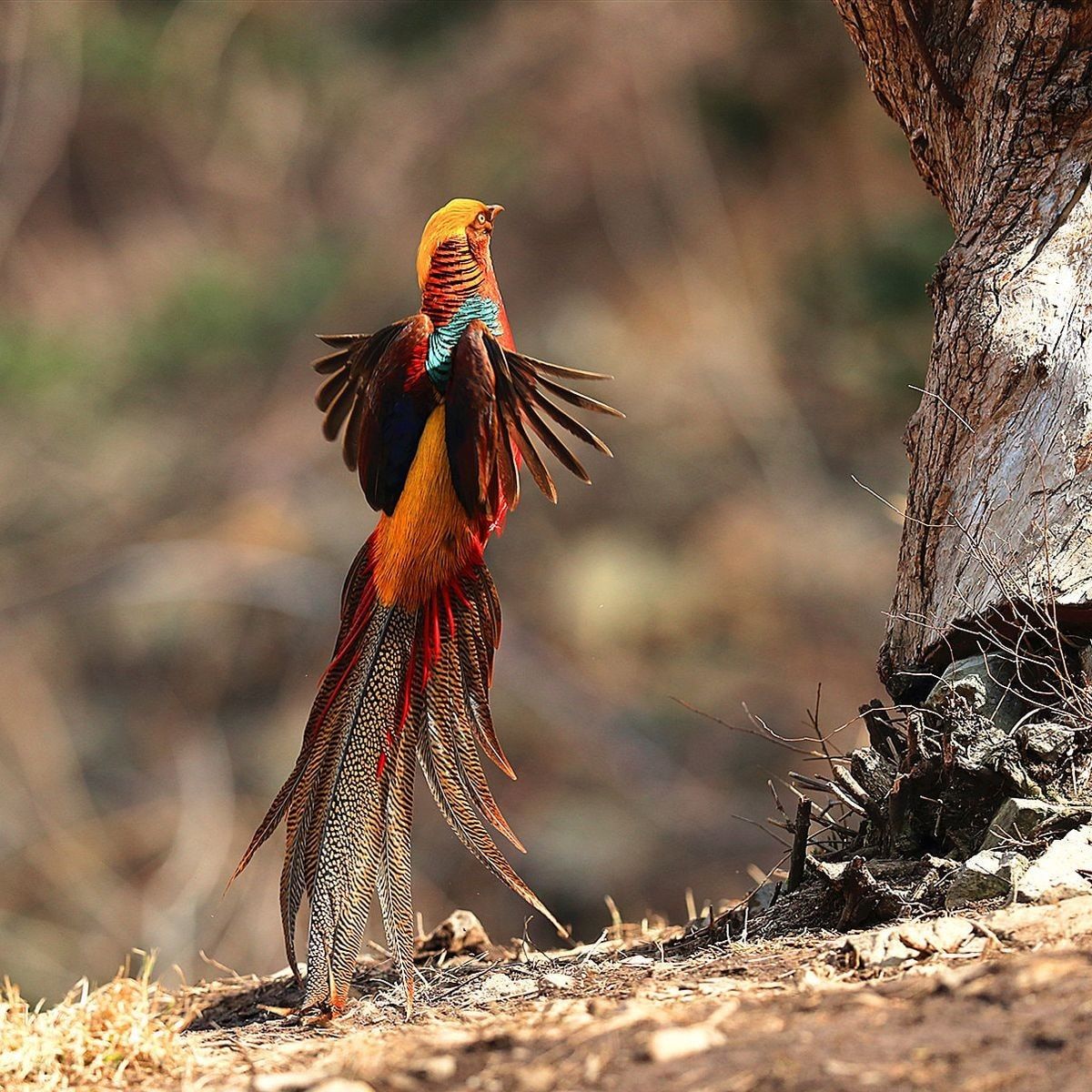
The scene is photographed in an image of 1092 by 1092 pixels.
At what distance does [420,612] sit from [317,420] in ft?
26.2

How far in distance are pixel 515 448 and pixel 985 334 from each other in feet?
2.66

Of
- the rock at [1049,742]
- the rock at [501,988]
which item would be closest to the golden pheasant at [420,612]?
the rock at [501,988]

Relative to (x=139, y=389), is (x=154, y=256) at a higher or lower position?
higher

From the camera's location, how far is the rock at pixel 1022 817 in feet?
6.54

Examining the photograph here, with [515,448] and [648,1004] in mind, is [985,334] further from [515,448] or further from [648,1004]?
[648,1004]

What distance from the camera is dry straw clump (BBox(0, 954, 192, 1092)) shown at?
1.69 metres

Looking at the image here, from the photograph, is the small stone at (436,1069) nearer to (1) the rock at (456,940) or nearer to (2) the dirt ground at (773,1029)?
(2) the dirt ground at (773,1029)

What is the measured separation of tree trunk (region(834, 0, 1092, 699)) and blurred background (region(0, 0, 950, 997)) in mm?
4758

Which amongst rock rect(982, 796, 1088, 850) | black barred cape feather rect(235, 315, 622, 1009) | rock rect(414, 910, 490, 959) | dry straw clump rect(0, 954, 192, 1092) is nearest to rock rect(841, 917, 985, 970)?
rock rect(982, 796, 1088, 850)

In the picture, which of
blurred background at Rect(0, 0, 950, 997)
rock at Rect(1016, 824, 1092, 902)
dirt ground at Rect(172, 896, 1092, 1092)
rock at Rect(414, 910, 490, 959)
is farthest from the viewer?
blurred background at Rect(0, 0, 950, 997)

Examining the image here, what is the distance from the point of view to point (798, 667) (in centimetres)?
866

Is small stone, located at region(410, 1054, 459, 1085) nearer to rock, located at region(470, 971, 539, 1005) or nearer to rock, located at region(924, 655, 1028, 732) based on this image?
rock, located at region(470, 971, 539, 1005)

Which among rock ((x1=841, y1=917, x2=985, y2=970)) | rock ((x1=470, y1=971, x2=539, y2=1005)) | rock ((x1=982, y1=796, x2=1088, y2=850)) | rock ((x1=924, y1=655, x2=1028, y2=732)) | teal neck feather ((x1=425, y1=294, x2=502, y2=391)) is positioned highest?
teal neck feather ((x1=425, y1=294, x2=502, y2=391))

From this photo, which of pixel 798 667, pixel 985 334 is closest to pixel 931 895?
pixel 985 334
